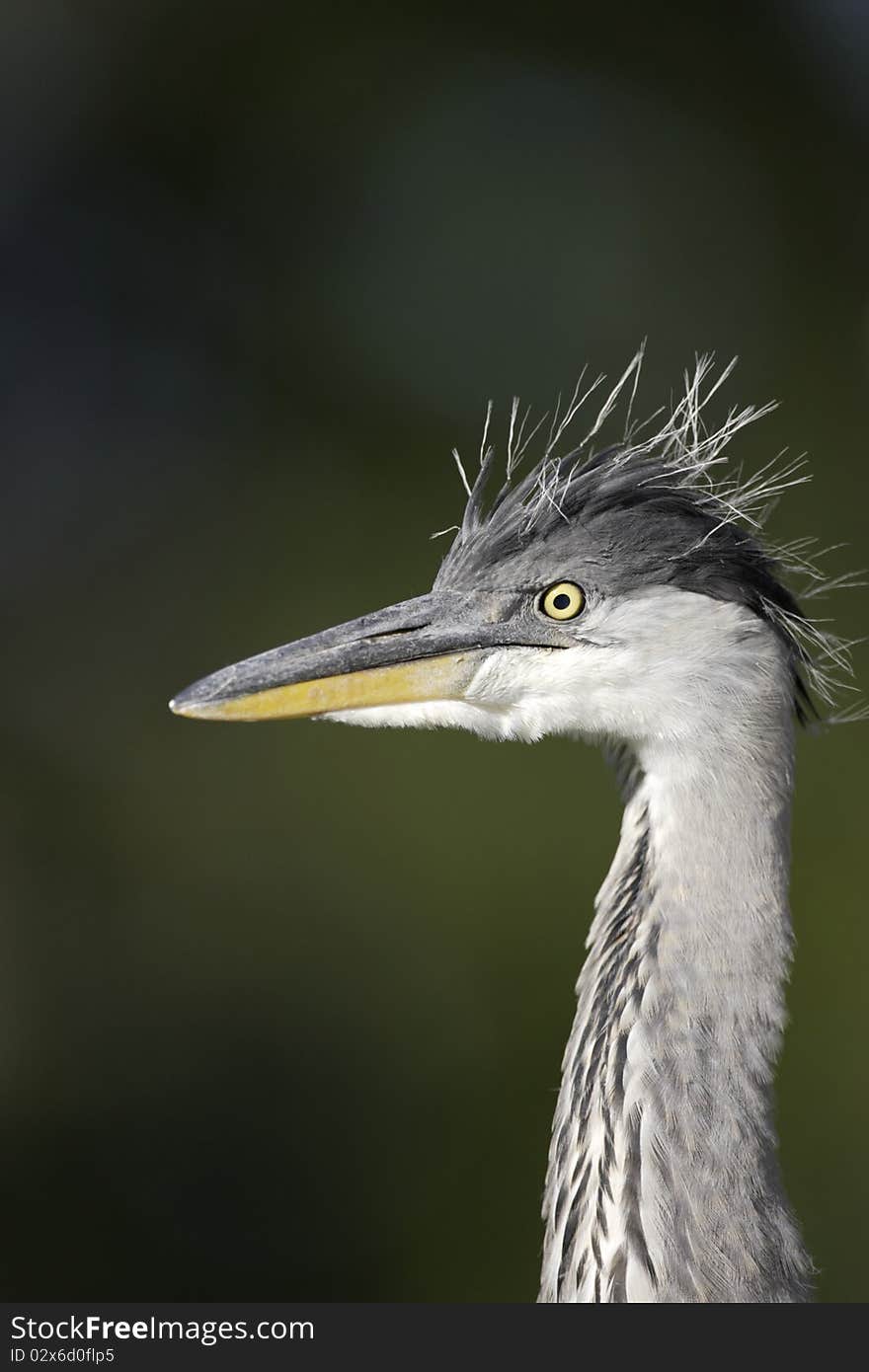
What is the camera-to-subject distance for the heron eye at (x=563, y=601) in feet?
4.16

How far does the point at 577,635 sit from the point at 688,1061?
43 centimetres

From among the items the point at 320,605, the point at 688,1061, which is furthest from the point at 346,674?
the point at 320,605

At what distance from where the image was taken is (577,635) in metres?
1.26

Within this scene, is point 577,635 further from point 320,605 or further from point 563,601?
point 320,605

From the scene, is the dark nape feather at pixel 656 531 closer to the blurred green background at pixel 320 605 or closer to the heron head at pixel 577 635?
the heron head at pixel 577 635

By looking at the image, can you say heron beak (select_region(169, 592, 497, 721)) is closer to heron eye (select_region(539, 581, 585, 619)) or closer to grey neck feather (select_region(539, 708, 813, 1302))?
heron eye (select_region(539, 581, 585, 619))

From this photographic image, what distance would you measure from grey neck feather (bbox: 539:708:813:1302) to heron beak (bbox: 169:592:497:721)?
0.23 m

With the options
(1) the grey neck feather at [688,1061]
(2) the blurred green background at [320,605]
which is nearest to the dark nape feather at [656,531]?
(1) the grey neck feather at [688,1061]

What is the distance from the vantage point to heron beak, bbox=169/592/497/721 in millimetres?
1273

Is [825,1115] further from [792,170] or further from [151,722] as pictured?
[792,170]

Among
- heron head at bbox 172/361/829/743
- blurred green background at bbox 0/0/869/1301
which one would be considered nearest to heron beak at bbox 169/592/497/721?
heron head at bbox 172/361/829/743

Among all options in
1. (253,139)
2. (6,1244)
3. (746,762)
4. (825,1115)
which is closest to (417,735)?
(825,1115)

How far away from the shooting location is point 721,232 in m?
3.75

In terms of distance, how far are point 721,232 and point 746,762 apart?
3.02m
